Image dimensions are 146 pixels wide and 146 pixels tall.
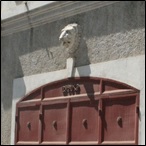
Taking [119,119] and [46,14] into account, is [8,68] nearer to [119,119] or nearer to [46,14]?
[46,14]

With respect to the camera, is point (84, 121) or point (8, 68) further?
point (8, 68)

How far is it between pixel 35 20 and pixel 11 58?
1.15m

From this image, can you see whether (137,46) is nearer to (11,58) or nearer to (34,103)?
(34,103)

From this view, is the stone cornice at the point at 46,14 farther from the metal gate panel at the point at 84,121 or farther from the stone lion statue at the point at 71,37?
the metal gate panel at the point at 84,121

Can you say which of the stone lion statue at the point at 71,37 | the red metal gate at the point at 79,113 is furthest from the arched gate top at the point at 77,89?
the stone lion statue at the point at 71,37

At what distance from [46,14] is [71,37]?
1.08 m

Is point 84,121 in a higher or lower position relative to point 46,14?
lower

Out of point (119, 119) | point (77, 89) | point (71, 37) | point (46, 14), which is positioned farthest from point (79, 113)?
point (46, 14)

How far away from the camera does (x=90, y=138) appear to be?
29.9 feet

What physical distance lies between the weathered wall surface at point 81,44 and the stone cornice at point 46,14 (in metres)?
0.09

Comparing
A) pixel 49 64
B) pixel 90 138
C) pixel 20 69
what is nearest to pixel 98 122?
pixel 90 138

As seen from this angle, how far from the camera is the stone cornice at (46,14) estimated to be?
9527mm

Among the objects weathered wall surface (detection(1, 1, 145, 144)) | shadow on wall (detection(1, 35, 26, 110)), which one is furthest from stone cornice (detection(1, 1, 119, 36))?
shadow on wall (detection(1, 35, 26, 110))

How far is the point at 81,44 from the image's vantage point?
958 cm
